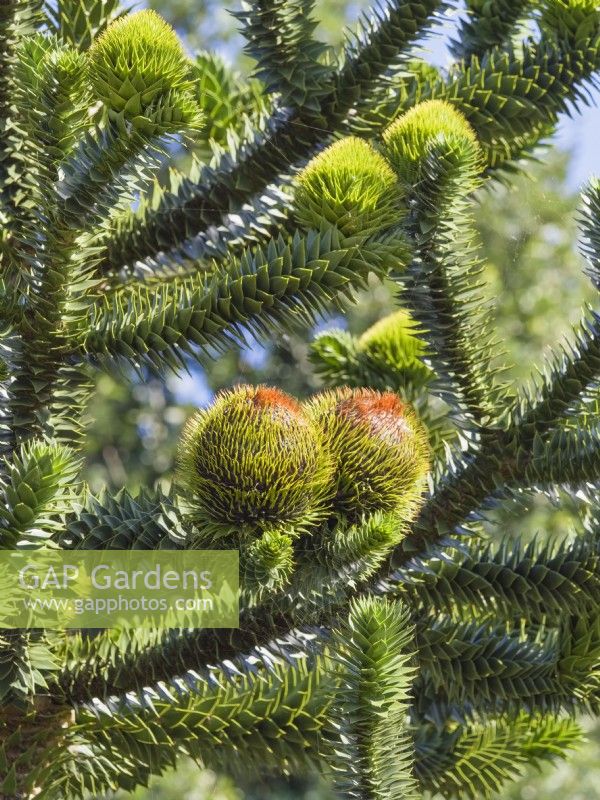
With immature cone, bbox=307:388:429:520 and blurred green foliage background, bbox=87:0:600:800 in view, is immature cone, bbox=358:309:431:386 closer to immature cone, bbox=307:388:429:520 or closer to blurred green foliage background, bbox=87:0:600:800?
immature cone, bbox=307:388:429:520

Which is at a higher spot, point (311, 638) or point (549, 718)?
point (311, 638)

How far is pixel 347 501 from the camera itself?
1575 millimetres

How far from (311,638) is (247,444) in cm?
38

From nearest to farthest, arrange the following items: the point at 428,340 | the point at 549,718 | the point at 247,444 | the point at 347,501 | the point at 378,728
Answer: the point at 378,728, the point at 247,444, the point at 347,501, the point at 428,340, the point at 549,718

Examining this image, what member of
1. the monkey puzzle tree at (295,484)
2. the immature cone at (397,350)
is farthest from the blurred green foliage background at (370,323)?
the monkey puzzle tree at (295,484)

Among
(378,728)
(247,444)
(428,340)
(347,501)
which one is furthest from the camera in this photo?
(428,340)

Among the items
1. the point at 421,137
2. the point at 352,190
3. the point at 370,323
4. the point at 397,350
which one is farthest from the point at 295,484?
the point at 370,323

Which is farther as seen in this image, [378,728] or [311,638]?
[311,638]

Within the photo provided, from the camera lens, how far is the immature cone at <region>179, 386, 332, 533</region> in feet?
4.71

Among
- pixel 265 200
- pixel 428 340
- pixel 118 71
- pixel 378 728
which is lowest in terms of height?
pixel 378 728

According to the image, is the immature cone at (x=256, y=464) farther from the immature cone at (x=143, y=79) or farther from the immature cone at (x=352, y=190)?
the immature cone at (x=143, y=79)

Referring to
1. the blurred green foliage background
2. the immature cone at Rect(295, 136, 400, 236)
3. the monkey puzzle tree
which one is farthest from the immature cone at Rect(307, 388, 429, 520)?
the blurred green foliage background

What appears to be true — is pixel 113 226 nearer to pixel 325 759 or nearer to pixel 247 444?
pixel 247 444

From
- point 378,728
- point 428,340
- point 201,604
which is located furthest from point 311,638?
point 428,340
